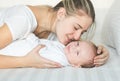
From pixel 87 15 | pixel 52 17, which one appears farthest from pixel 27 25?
pixel 87 15

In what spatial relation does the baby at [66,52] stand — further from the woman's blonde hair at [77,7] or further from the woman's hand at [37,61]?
the woman's blonde hair at [77,7]

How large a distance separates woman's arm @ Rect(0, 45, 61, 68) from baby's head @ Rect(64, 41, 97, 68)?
0.09 metres

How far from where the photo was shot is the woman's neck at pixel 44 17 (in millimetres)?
1730

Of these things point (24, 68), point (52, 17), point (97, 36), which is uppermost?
point (52, 17)

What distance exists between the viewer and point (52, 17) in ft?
5.76

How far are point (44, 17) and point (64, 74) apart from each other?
1.69 ft

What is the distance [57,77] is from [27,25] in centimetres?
40

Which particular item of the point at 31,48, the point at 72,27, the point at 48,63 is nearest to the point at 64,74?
the point at 48,63

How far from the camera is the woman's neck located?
5.68 feet

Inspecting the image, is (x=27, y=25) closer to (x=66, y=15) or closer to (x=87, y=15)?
(x=66, y=15)

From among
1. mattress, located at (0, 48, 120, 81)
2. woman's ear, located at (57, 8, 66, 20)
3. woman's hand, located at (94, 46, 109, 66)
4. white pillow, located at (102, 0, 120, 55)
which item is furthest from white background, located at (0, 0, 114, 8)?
mattress, located at (0, 48, 120, 81)

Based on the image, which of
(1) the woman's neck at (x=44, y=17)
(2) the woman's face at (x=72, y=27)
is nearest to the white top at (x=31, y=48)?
(2) the woman's face at (x=72, y=27)

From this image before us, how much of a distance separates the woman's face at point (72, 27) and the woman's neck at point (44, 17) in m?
0.11

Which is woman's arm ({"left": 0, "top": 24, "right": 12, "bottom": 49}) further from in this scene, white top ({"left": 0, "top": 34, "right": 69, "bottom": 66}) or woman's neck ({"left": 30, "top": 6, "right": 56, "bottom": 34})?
woman's neck ({"left": 30, "top": 6, "right": 56, "bottom": 34})
